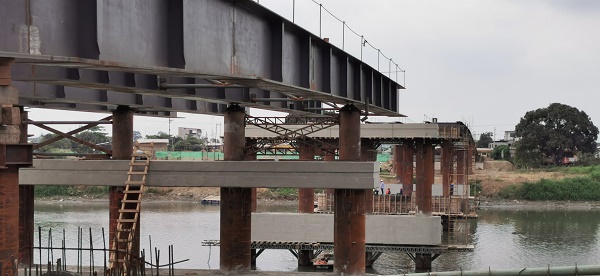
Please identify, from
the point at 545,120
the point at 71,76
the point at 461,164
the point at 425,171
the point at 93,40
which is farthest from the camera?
the point at 545,120

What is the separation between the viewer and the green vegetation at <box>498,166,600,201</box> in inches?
3617

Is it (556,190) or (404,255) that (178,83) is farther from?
(556,190)

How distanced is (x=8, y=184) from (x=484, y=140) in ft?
590

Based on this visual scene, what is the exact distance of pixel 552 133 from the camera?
373 ft

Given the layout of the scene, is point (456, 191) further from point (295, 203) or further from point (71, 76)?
point (71, 76)

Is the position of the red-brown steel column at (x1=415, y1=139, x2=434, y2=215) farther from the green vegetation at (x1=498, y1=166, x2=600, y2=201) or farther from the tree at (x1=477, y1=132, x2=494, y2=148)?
the tree at (x1=477, y1=132, x2=494, y2=148)

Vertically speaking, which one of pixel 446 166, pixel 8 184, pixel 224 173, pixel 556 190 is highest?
pixel 8 184

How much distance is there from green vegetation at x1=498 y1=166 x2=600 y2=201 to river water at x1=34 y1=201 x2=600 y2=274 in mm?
8071

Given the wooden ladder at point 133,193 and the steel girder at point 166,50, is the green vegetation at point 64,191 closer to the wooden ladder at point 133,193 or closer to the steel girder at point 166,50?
the wooden ladder at point 133,193

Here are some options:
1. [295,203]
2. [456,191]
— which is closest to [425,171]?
[456,191]

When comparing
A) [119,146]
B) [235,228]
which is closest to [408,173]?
[235,228]

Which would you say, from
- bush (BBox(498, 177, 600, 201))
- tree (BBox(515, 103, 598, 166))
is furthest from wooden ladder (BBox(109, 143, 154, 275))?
tree (BBox(515, 103, 598, 166))

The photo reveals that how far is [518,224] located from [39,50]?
196ft

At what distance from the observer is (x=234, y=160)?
94.0 ft
